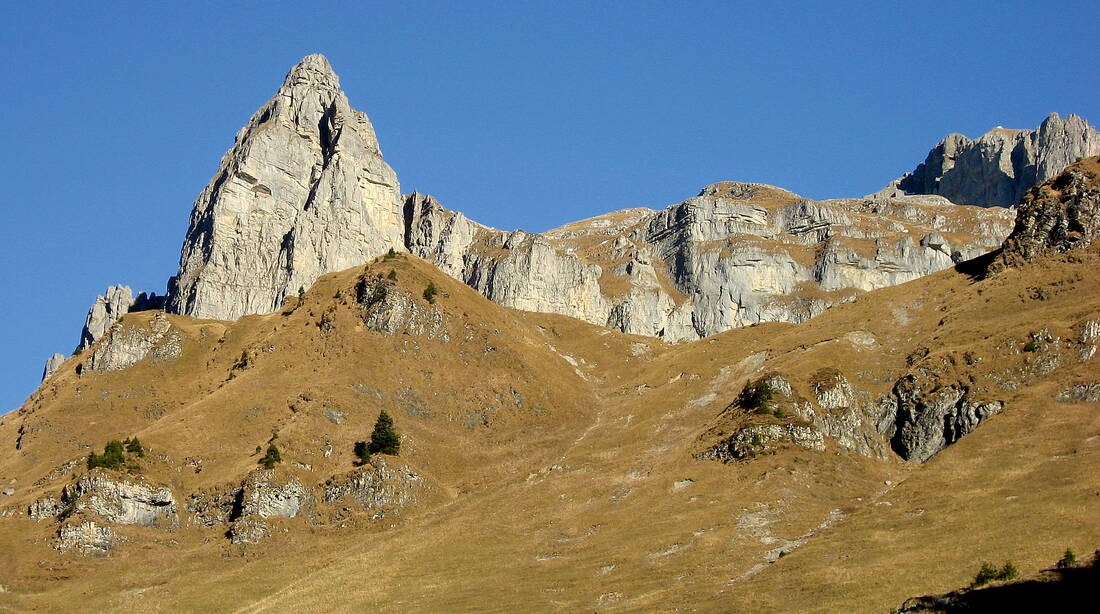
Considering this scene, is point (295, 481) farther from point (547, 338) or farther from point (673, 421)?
point (547, 338)

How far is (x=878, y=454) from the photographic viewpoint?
371 ft

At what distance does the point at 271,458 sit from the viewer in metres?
118

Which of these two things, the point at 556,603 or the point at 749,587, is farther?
the point at 556,603

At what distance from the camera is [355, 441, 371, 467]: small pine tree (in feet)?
398

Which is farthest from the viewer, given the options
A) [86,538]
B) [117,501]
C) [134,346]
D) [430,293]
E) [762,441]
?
[134,346]

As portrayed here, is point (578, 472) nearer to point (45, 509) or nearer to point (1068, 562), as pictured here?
point (45, 509)

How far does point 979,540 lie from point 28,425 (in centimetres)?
11742

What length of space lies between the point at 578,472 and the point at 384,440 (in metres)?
21.8

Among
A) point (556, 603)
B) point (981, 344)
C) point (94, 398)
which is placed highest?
point (94, 398)

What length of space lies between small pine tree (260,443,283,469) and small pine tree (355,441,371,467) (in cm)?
851

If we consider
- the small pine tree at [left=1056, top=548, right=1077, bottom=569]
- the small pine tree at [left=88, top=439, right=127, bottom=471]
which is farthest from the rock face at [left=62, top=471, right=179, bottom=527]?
the small pine tree at [left=1056, top=548, right=1077, bottom=569]

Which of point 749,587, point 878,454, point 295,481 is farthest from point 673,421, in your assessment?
point 749,587

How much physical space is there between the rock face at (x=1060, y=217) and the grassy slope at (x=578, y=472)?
453 centimetres

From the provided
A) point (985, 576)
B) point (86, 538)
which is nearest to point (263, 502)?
point (86, 538)
